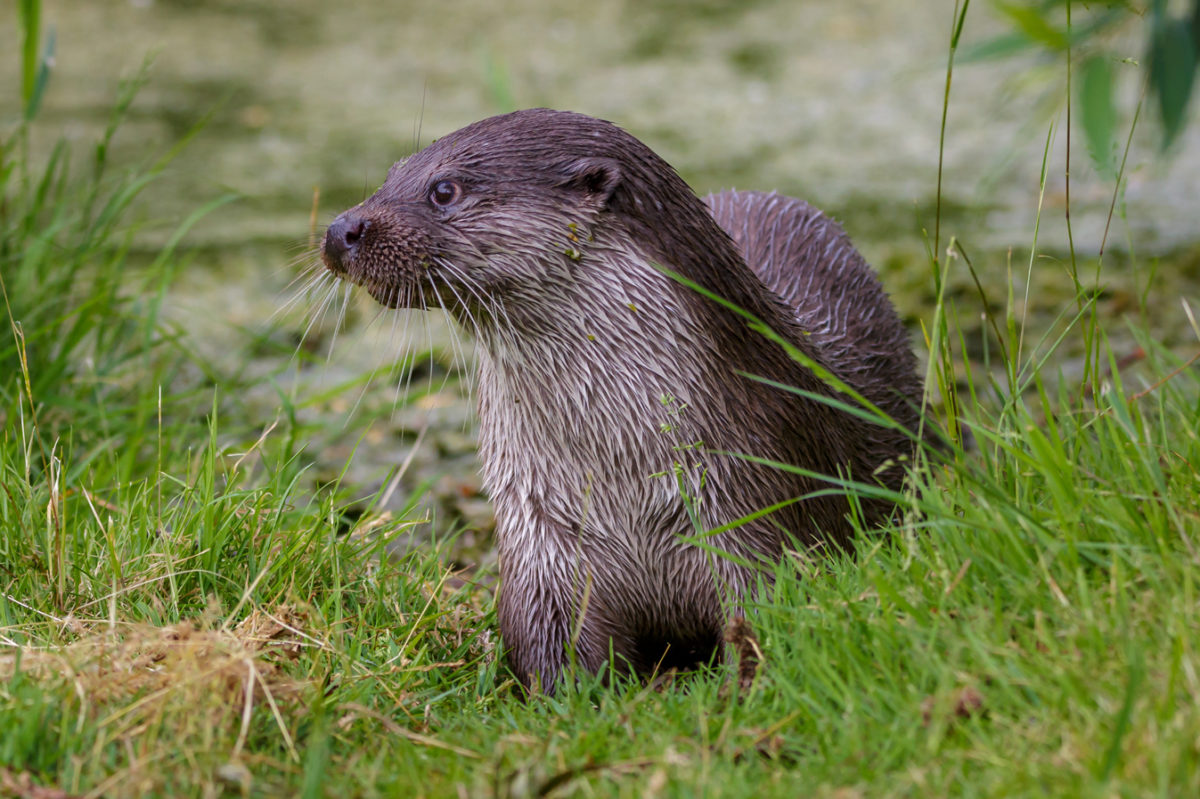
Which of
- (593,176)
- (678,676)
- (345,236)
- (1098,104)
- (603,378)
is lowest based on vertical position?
(678,676)

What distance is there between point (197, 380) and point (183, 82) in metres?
3.35

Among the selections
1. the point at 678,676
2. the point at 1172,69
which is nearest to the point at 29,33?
the point at 1172,69

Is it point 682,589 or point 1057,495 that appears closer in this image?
point 1057,495

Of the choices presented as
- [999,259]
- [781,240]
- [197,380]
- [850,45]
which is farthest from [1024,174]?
[197,380]

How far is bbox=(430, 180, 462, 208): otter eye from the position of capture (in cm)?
233

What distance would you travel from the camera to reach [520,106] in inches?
244

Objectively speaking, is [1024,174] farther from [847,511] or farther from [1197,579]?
[1197,579]

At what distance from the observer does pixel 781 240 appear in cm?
308

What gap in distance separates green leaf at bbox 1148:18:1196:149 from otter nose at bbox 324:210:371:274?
1.47 metres

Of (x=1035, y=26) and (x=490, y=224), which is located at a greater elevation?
(x=1035, y=26)

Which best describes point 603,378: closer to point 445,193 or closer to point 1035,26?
point 445,193

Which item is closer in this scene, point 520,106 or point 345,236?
point 345,236

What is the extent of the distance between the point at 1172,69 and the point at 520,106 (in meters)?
5.31

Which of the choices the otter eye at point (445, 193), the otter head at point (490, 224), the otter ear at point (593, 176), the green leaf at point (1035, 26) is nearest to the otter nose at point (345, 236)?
the otter head at point (490, 224)
